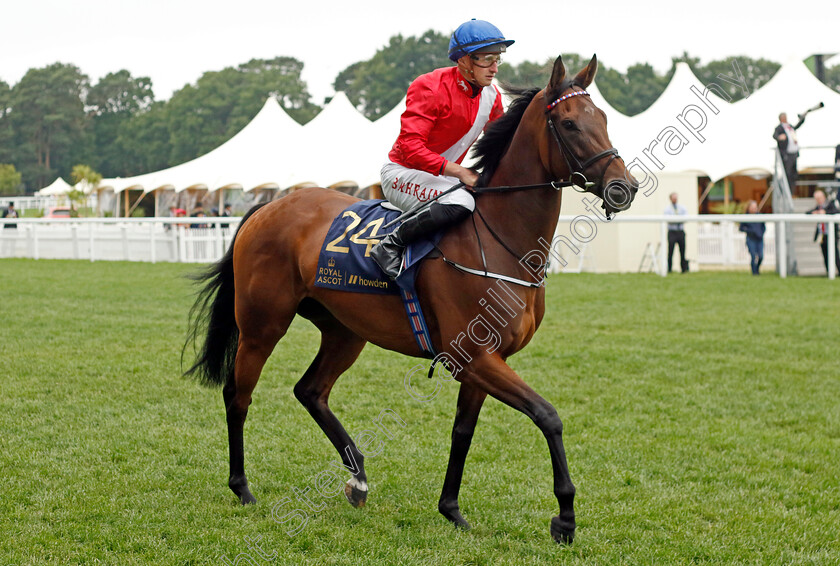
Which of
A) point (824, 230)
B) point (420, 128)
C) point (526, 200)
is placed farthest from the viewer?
point (824, 230)

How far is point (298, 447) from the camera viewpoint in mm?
5621

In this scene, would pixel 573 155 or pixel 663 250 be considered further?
pixel 663 250

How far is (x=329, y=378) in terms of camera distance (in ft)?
16.6

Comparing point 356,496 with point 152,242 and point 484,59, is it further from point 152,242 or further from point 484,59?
point 152,242

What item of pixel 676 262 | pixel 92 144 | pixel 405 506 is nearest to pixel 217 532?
pixel 405 506

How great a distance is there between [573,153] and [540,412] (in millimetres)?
1221

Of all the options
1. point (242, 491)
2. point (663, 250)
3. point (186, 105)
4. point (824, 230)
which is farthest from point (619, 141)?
point (186, 105)

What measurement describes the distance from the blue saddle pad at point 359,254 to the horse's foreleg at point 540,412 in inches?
24.5

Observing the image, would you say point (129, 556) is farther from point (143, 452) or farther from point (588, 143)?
point (588, 143)

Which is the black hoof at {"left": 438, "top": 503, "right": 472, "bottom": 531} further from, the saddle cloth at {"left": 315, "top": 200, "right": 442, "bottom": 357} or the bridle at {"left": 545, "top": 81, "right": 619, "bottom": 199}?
the bridle at {"left": 545, "top": 81, "right": 619, "bottom": 199}

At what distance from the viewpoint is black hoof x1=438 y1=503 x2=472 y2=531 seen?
429 cm

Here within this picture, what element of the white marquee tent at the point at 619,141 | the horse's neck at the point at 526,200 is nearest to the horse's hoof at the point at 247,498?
the horse's neck at the point at 526,200

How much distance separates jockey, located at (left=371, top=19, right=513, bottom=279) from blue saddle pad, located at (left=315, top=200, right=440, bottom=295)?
0.24 ft

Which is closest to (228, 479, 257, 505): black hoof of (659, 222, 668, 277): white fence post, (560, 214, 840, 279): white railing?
(560, 214, 840, 279): white railing
